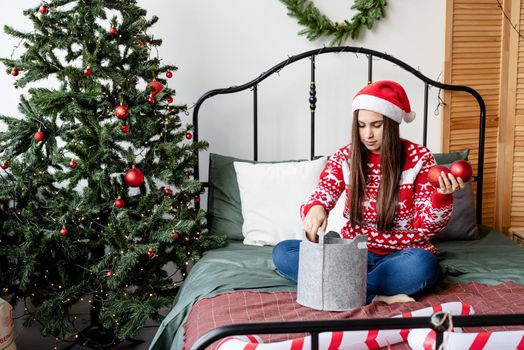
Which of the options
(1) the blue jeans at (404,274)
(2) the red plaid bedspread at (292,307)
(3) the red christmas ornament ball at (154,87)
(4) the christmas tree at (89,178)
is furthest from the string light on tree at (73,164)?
(1) the blue jeans at (404,274)

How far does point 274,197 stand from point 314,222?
763 mm

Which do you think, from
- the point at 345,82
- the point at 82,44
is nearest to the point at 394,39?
the point at 345,82

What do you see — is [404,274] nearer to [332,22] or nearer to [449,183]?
[449,183]

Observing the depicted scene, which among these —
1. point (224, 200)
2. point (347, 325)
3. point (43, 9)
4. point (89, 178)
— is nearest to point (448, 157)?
point (224, 200)

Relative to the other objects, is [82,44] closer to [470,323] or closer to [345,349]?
[345,349]

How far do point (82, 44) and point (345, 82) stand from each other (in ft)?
4.15

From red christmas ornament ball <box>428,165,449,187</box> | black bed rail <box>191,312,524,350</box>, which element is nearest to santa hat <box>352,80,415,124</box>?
red christmas ornament ball <box>428,165,449,187</box>

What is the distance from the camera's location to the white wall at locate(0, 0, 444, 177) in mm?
2789

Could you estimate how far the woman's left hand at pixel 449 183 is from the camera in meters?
1.64

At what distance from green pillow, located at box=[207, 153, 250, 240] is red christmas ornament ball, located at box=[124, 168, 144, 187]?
0.47 metres

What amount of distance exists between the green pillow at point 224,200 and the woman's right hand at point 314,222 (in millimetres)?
833

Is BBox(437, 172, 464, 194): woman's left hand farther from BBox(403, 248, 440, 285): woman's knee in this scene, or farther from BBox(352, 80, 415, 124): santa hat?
BBox(352, 80, 415, 124): santa hat

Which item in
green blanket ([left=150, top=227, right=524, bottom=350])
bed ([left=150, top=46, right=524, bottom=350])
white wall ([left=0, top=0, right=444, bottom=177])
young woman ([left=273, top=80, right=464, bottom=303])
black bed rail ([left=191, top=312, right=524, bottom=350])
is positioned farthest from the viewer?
white wall ([left=0, top=0, right=444, bottom=177])

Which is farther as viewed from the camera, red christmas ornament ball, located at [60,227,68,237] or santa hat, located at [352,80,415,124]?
red christmas ornament ball, located at [60,227,68,237]
